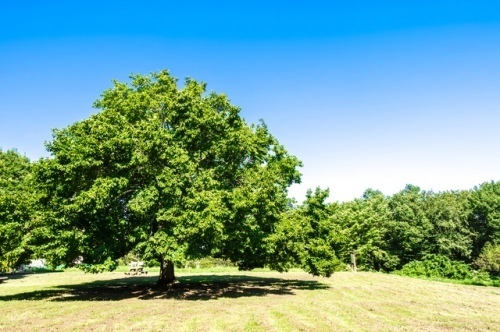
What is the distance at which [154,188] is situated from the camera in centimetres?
2444

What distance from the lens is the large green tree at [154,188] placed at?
23500 mm

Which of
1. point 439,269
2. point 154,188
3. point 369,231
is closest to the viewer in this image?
point 154,188

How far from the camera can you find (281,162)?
30.1m

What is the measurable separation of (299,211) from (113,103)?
57.2ft

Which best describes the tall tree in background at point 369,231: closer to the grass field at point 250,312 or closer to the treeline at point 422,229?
the treeline at point 422,229

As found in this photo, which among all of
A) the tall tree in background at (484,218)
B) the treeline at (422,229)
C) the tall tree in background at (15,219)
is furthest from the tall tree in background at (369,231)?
the tall tree in background at (15,219)

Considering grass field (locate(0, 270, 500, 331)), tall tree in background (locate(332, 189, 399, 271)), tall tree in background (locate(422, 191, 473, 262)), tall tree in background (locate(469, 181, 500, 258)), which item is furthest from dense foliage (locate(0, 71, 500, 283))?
tall tree in background (locate(469, 181, 500, 258))

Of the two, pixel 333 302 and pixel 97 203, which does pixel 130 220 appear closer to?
pixel 97 203

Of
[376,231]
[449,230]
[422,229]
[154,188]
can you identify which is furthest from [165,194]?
[449,230]

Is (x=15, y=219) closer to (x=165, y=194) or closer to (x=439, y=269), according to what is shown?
(x=165, y=194)

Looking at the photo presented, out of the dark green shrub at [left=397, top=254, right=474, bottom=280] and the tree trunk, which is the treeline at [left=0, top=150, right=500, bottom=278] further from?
the tree trunk

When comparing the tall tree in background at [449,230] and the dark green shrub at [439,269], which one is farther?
the tall tree in background at [449,230]

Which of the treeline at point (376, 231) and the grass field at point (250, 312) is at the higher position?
the treeline at point (376, 231)

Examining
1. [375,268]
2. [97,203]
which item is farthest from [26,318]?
[375,268]
